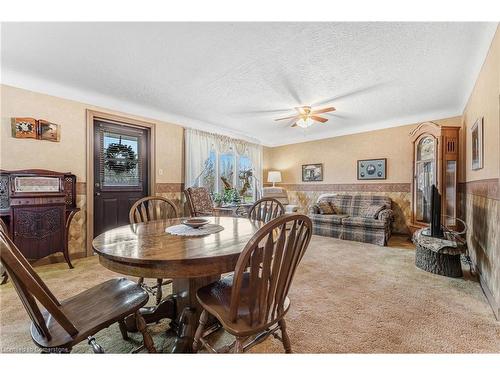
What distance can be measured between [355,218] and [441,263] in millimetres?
1673

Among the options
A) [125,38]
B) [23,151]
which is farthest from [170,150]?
[125,38]

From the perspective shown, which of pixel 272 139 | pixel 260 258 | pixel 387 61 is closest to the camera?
pixel 260 258

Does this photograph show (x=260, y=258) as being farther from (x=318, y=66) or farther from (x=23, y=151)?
(x=23, y=151)

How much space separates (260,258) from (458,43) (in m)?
2.64

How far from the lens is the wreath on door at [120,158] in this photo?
363 centimetres

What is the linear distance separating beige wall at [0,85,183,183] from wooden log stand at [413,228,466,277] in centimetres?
455

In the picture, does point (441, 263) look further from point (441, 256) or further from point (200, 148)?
point (200, 148)

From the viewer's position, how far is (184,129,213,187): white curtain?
446 cm

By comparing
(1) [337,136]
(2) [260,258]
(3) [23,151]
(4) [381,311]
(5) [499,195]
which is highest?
(1) [337,136]

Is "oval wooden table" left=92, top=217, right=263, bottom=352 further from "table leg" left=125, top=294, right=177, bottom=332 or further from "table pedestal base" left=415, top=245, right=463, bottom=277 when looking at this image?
"table pedestal base" left=415, top=245, right=463, bottom=277

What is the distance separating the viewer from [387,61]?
2.40m

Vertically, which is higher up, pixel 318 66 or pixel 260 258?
pixel 318 66

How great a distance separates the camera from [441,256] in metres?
2.61

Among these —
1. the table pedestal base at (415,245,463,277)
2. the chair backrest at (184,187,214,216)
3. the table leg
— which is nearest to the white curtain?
the chair backrest at (184,187,214,216)
